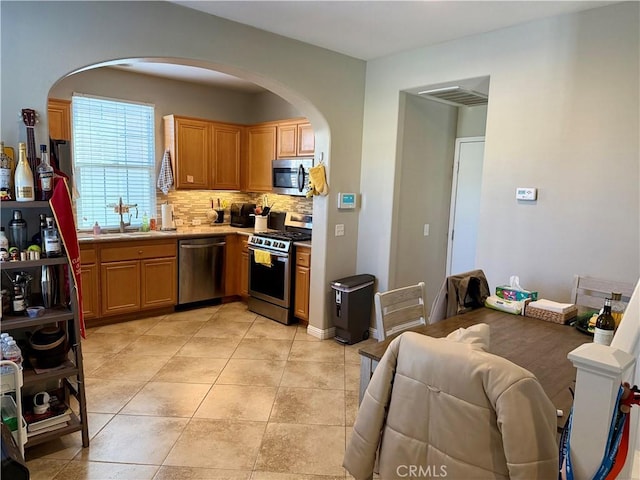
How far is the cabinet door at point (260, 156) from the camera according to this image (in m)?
5.42

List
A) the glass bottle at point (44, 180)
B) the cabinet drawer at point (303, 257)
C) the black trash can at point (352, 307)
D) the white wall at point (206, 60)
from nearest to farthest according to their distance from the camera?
the glass bottle at point (44, 180) → the white wall at point (206, 60) → the black trash can at point (352, 307) → the cabinet drawer at point (303, 257)

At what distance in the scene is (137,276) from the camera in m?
4.58

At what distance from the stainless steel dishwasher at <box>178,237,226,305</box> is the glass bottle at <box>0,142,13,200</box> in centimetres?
264

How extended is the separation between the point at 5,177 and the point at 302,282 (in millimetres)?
2801

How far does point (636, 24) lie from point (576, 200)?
111 cm


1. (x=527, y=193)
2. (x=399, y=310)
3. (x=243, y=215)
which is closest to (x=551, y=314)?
(x=399, y=310)

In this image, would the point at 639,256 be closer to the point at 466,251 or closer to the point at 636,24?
the point at 636,24

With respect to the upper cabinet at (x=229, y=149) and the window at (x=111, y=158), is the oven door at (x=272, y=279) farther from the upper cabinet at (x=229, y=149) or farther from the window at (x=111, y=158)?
the window at (x=111, y=158)

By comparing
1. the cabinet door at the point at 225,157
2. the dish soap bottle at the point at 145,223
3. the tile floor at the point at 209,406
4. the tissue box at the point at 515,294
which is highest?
the cabinet door at the point at 225,157

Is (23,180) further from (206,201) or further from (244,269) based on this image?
(206,201)

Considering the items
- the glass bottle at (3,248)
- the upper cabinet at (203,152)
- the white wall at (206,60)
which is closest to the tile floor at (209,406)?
the white wall at (206,60)

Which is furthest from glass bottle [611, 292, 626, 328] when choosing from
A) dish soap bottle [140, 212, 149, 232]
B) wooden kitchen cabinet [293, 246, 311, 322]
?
dish soap bottle [140, 212, 149, 232]

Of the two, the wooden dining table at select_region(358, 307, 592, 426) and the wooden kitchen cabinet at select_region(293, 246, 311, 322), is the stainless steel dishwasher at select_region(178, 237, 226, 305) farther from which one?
the wooden dining table at select_region(358, 307, 592, 426)

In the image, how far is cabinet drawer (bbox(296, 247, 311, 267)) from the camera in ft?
14.5
